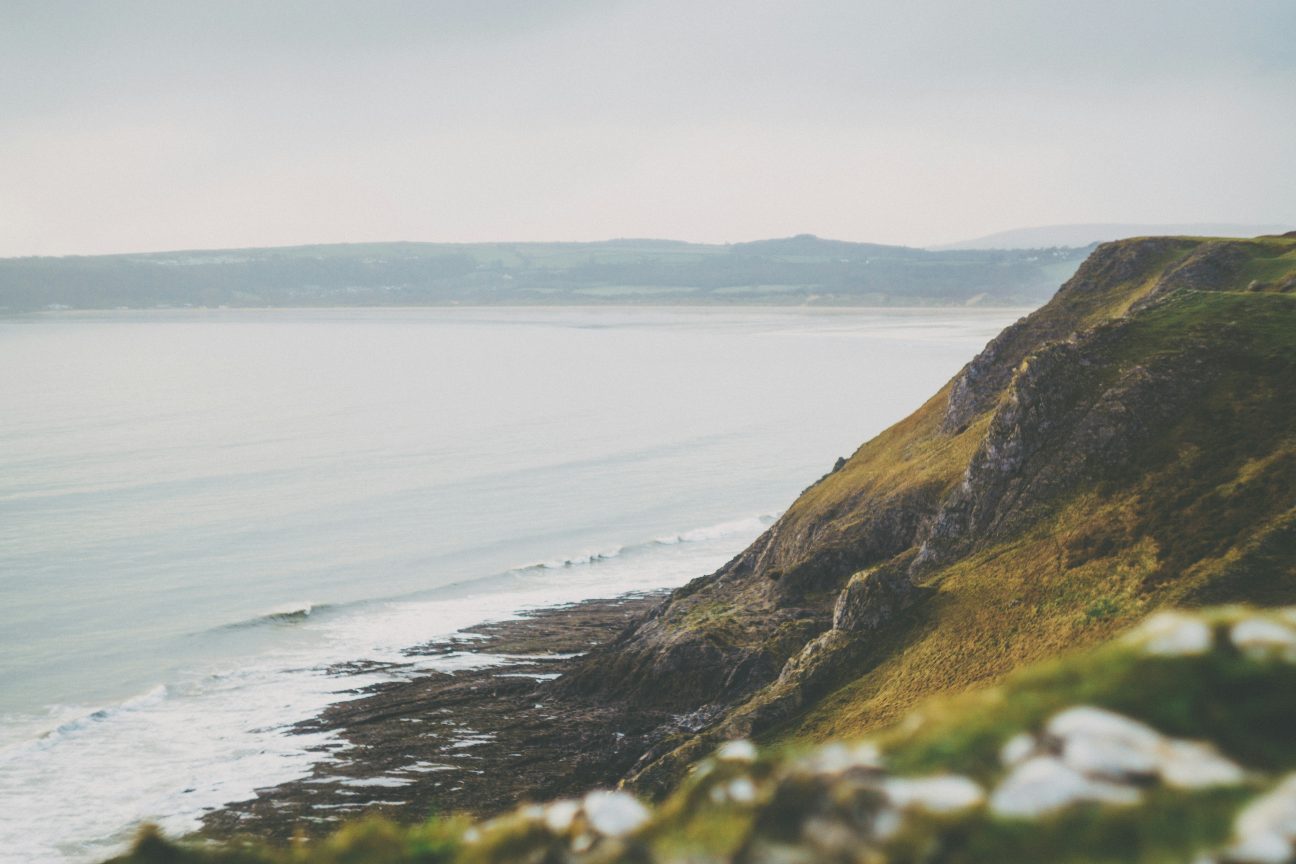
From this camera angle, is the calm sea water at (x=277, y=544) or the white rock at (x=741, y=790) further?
the calm sea water at (x=277, y=544)

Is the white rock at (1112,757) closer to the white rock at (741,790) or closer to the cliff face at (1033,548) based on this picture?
the white rock at (741,790)

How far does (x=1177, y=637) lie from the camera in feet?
23.6

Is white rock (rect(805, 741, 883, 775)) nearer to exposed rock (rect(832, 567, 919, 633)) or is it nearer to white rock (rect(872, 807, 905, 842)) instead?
white rock (rect(872, 807, 905, 842))

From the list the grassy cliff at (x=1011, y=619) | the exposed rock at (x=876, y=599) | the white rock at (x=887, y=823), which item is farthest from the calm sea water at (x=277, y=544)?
the white rock at (x=887, y=823)

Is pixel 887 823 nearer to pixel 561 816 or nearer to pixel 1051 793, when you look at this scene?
pixel 1051 793

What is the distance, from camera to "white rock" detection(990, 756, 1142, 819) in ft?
20.3

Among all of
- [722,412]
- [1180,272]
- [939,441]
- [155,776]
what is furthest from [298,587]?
[722,412]

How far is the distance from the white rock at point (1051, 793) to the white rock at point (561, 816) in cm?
327

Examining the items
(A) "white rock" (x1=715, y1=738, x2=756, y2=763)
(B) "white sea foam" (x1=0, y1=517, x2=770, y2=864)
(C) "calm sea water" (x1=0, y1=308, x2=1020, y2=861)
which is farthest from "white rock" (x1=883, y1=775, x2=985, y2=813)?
(C) "calm sea water" (x1=0, y1=308, x2=1020, y2=861)

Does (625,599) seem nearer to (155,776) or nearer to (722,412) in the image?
(155,776)

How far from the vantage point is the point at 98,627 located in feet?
195

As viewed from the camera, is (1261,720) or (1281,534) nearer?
(1261,720)

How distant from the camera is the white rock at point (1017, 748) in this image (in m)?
6.62

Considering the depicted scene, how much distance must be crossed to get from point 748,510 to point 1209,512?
6407cm
